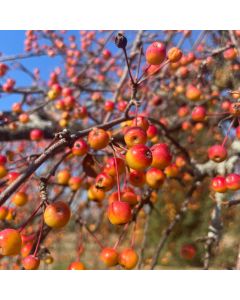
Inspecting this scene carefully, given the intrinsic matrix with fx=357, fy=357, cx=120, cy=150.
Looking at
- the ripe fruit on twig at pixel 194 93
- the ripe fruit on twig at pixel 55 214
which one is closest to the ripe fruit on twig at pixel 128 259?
the ripe fruit on twig at pixel 55 214

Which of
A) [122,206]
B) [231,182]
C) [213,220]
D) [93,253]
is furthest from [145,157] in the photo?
[93,253]

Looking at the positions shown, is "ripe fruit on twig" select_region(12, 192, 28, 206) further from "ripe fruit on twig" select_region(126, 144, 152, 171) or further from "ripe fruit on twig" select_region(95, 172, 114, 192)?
"ripe fruit on twig" select_region(126, 144, 152, 171)

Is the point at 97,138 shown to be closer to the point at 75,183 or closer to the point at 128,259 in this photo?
the point at 128,259

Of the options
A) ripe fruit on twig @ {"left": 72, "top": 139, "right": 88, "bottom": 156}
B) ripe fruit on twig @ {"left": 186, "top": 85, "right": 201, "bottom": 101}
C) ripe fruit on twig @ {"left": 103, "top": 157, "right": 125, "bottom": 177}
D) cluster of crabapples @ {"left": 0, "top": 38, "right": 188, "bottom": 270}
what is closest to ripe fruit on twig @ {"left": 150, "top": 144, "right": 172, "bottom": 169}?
cluster of crabapples @ {"left": 0, "top": 38, "right": 188, "bottom": 270}

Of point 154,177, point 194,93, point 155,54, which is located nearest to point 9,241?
point 154,177

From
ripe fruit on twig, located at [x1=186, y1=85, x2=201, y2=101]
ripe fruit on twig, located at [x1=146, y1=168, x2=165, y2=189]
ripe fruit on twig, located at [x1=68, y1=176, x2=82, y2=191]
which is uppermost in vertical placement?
ripe fruit on twig, located at [x1=186, y1=85, x2=201, y2=101]

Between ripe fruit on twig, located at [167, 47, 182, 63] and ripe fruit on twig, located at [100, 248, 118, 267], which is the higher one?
ripe fruit on twig, located at [167, 47, 182, 63]

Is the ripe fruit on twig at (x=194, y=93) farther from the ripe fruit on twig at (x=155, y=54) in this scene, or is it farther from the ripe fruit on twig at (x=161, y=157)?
the ripe fruit on twig at (x=161, y=157)
